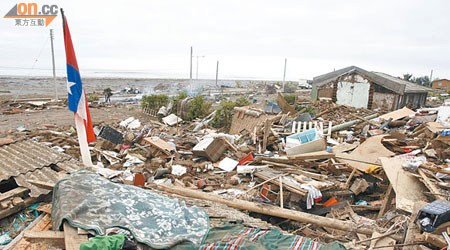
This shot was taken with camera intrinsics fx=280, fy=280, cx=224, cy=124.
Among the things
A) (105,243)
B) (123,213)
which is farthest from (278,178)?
(105,243)

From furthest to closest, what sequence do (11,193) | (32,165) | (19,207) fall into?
(32,165), (11,193), (19,207)

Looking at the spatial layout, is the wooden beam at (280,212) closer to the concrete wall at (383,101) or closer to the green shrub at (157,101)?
the green shrub at (157,101)

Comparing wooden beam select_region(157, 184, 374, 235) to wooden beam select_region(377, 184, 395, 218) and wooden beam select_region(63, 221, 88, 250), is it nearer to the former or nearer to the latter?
wooden beam select_region(377, 184, 395, 218)

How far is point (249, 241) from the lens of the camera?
3676 mm

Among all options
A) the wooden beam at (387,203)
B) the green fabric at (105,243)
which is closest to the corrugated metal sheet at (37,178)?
the green fabric at (105,243)

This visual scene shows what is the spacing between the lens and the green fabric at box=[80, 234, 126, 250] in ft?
9.01

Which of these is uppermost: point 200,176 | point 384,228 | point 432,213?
point 432,213

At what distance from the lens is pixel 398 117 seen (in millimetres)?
13500

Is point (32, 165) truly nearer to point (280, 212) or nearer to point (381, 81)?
point (280, 212)

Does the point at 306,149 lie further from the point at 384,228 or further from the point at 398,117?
the point at 398,117

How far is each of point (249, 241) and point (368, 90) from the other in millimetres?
17996

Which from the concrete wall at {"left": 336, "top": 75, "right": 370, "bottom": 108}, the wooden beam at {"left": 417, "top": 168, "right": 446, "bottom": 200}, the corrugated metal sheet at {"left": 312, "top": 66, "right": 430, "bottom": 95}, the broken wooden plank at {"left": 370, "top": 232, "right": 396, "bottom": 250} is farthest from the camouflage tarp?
the concrete wall at {"left": 336, "top": 75, "right": 370, "bottom": 108}

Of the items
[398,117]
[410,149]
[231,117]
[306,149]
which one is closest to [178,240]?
[306,149]

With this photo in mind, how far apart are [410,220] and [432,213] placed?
419mm
